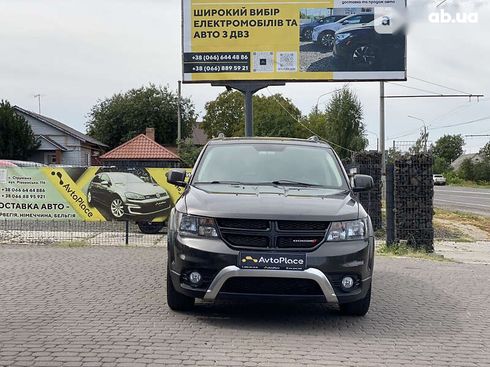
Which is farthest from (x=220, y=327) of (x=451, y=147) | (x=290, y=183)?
(x=451, y=147)

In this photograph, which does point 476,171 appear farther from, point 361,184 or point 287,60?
point 361,184

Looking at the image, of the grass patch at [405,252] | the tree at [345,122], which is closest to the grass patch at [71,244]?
the grass patch at [405,252]

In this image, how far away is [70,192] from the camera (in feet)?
41.3

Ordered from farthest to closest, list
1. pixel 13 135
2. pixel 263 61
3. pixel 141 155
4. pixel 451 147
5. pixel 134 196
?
pixel 451 147 < pixel 13 135 < pixel 141 155 < pixel 263 61 < pixel 134 196

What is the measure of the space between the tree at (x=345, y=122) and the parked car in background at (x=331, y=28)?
→ 4079 cm

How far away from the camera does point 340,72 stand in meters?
18.1

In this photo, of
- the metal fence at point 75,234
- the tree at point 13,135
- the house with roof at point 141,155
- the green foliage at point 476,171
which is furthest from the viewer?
the green foliage at point 476,171

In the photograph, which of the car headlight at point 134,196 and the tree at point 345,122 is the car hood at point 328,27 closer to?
the car headlight at point 134,196

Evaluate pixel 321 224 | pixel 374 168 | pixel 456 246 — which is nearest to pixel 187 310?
pixel 321 224

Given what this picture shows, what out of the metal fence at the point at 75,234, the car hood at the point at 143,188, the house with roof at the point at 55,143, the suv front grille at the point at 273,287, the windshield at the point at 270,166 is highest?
the house with roof at the point at 55,143

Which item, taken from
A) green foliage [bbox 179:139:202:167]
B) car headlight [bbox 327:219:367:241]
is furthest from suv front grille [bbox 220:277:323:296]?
green foliage [bbox 179:139:202:167]

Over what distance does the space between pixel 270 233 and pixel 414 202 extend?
25.8ft

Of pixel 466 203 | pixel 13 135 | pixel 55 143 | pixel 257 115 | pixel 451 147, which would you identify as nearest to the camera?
pixel 466 203

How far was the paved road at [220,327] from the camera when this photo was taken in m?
4.96
